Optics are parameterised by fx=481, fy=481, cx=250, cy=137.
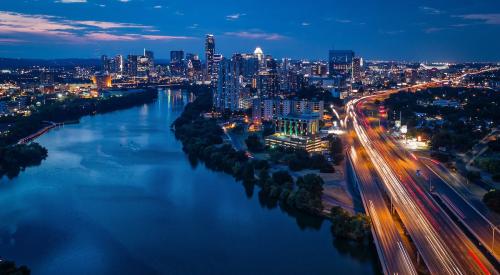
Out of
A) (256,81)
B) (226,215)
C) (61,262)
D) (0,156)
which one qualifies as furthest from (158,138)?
(256,81)

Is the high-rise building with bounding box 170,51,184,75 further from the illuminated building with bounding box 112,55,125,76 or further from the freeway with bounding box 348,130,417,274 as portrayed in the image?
the freeway with bounding box 348,130,417,274

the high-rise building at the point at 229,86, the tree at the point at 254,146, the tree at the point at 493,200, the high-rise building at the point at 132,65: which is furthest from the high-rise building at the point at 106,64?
the tree at the point at 493,200

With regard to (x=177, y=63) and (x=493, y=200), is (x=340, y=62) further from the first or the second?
(x=493, y=200)

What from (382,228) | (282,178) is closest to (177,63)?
(282,178)

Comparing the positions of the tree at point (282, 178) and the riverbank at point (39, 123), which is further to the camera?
the riverbank at point (39, 123)

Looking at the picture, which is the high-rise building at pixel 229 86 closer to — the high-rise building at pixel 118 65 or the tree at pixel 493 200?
the tree at pixel 493 200

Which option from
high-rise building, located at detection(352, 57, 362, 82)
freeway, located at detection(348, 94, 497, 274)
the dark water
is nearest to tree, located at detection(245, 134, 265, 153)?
the dark water

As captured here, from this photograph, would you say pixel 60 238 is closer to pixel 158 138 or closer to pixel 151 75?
pixel 158 138
